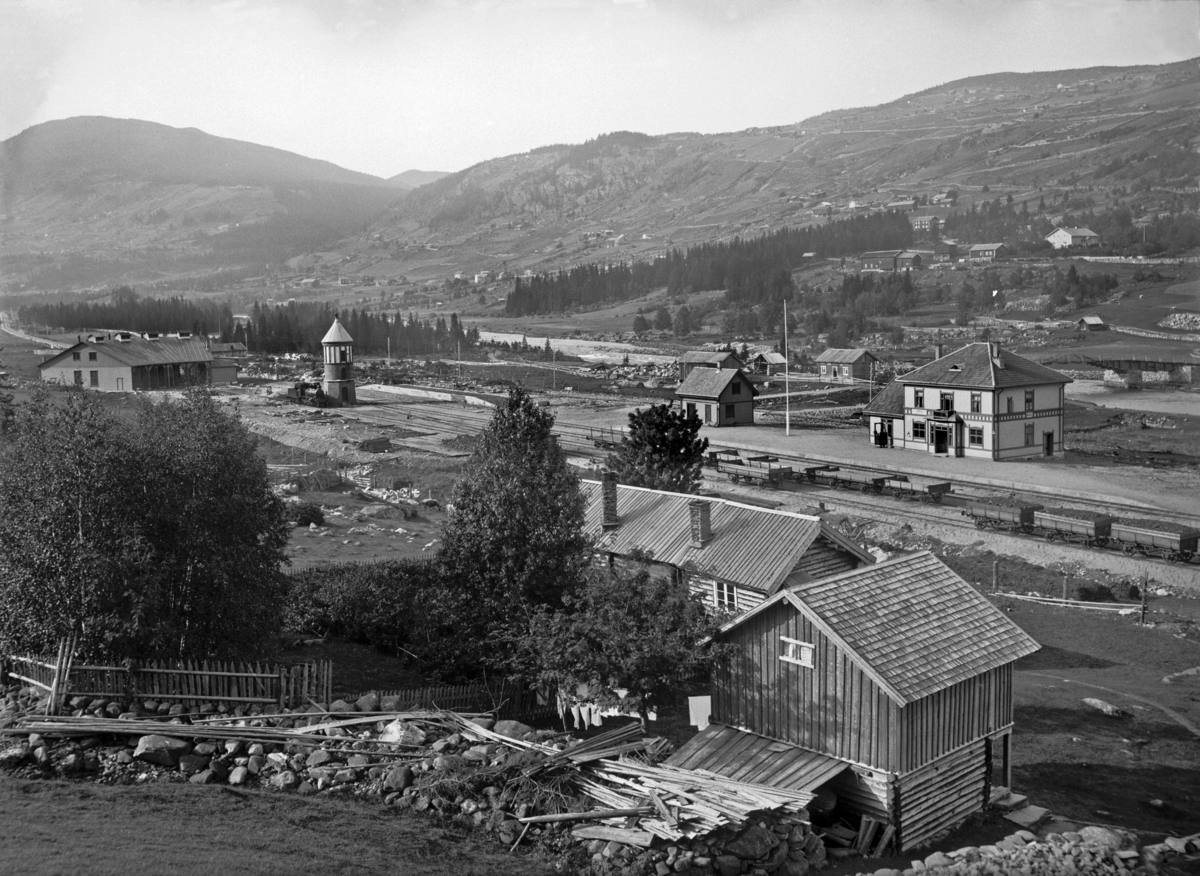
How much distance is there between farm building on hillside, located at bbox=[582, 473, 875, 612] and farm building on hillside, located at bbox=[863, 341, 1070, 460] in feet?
112

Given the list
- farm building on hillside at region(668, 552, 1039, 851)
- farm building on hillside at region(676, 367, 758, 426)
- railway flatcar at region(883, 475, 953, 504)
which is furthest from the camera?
farm building on hillside at region(676, 367, 758, 426)

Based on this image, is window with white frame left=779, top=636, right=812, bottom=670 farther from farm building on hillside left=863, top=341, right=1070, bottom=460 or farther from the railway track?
farm building on hillside left=863, top=341, right=1070, bottom=460

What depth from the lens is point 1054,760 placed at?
21.9 meters

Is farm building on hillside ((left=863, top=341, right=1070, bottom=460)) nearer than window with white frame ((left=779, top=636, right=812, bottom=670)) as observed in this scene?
No

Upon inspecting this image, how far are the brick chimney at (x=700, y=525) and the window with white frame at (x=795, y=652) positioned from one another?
324 inches

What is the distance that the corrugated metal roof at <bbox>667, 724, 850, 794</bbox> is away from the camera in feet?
58.3

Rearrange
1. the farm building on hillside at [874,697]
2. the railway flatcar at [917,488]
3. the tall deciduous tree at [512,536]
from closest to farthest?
the farm building on hillside at [874,697] < the tall deciduous tree at [512,536] < the railway flatcar at [917,488]

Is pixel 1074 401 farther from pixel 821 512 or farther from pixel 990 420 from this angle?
pixel 821 512

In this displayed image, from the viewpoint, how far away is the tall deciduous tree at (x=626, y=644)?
19844 millimetres

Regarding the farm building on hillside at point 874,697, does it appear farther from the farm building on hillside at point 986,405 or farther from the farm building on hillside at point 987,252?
the farm building on hillside at point 987,252

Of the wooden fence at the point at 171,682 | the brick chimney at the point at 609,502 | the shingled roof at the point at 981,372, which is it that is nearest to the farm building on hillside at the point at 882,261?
the shingled roof at the point at 981,372

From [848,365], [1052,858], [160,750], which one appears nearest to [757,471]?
[1052,858]

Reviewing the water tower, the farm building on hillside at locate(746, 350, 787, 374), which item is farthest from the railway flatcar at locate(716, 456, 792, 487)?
the farm building on hillside at locate(746, 350, 787, 374)

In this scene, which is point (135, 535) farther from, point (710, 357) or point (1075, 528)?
point (710, 357)
